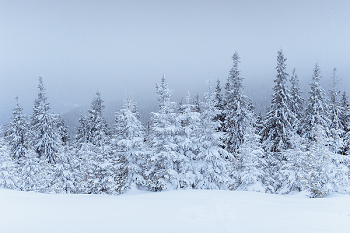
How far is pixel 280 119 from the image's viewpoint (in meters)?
22.2

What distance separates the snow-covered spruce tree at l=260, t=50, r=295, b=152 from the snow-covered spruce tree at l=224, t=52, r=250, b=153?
2.82m

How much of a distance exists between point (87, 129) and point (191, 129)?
22.5 metres

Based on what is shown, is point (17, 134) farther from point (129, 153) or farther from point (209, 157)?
point (209, 157)

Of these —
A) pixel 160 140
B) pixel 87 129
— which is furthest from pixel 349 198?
pixel 87 129

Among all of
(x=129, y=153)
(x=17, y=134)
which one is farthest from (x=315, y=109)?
(x=17, y=134)

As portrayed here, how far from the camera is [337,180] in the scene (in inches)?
478

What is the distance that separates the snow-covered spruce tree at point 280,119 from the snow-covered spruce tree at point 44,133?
88.6 ft

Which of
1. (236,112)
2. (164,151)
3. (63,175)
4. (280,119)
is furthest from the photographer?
(236,112)

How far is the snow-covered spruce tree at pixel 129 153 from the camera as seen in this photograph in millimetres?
16266

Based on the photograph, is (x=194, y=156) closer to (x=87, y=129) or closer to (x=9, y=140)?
(x=87, y=129)

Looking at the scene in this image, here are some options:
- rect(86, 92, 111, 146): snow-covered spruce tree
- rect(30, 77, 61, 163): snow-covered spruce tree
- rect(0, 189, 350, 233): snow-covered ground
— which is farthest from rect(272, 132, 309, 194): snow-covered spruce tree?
rect(30, 77, 61, 163): snow-covered spruce tree

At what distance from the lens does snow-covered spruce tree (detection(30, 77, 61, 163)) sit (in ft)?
84.7

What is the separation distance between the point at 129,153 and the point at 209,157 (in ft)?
22.2

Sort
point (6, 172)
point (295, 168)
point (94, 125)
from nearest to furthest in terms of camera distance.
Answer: point (295, 168), point (6, 172), point (94, 125)
